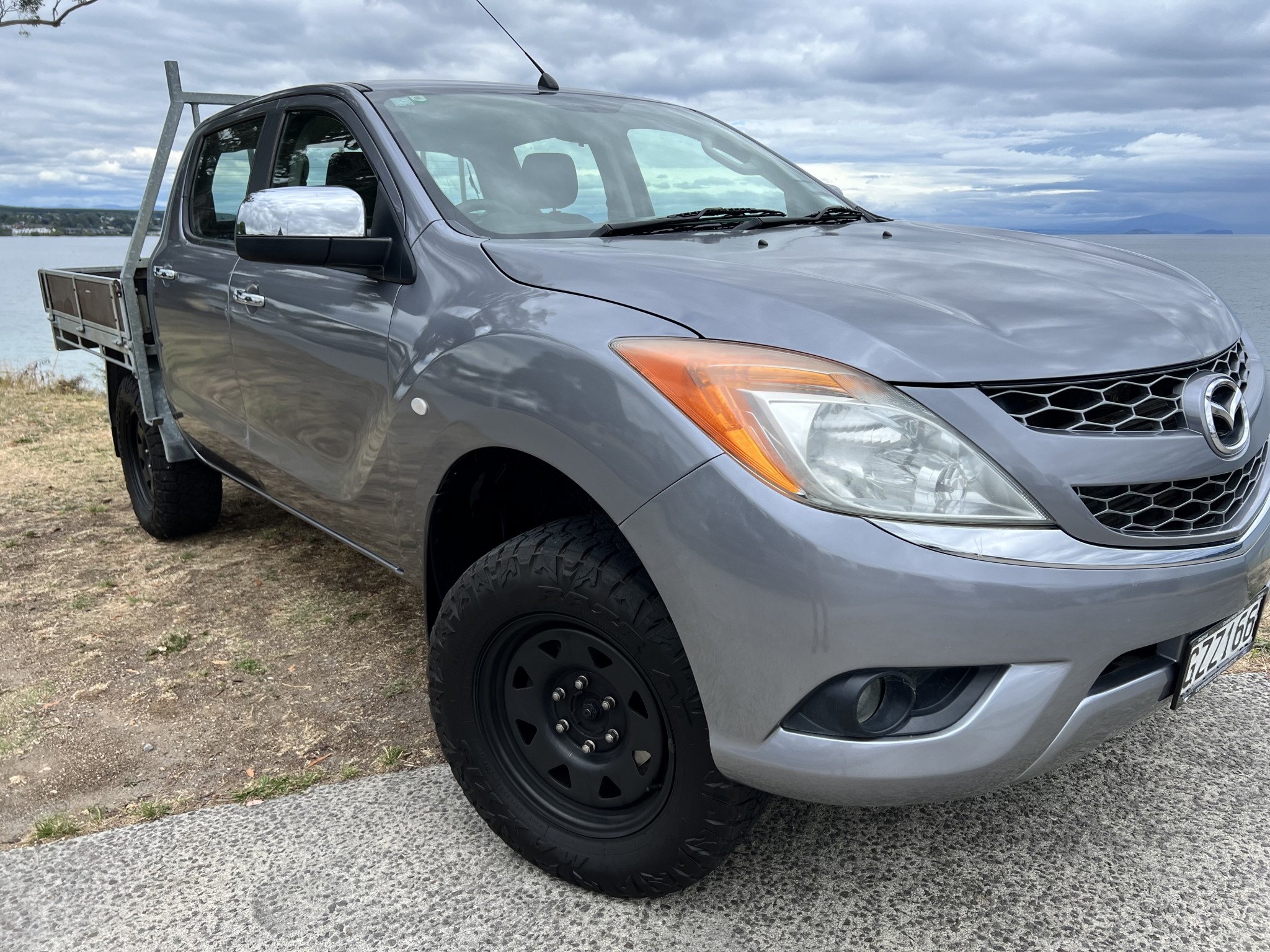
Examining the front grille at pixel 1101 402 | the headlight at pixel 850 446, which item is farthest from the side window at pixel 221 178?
the front grille at pixel 1101 402

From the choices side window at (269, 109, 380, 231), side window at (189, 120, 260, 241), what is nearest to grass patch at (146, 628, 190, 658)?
side window at (189, 120, 260, 241)

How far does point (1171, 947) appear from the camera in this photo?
1.82 m

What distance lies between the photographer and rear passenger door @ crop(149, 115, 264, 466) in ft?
11.0

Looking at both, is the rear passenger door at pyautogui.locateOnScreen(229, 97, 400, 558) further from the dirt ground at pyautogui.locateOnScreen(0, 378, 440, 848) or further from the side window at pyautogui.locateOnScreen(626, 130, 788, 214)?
the side window at pyautogui.locateOnScreen(626, 130, 788, 214)

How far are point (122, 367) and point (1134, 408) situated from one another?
432 cm

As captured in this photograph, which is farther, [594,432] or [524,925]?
Result: [524,925]

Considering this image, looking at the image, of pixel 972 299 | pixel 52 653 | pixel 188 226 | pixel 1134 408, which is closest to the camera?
pixel 1134 408

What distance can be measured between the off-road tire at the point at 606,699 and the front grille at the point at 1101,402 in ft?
2.21

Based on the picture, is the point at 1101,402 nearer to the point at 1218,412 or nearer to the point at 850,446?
the point at 1218,412

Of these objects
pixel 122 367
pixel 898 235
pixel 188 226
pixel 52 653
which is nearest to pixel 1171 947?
pixel 898 235

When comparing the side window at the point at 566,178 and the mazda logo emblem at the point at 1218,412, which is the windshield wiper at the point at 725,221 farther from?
the mazda logo emblem at the point at 1218,412

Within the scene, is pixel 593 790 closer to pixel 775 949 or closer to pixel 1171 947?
pixel 775 949

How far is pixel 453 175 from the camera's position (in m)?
2.50

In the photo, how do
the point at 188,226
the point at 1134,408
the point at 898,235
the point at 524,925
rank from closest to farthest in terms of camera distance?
1. the point at 1134,408
2. the point at 524,925
3. the point at 898,235
4. the point at 188,226
